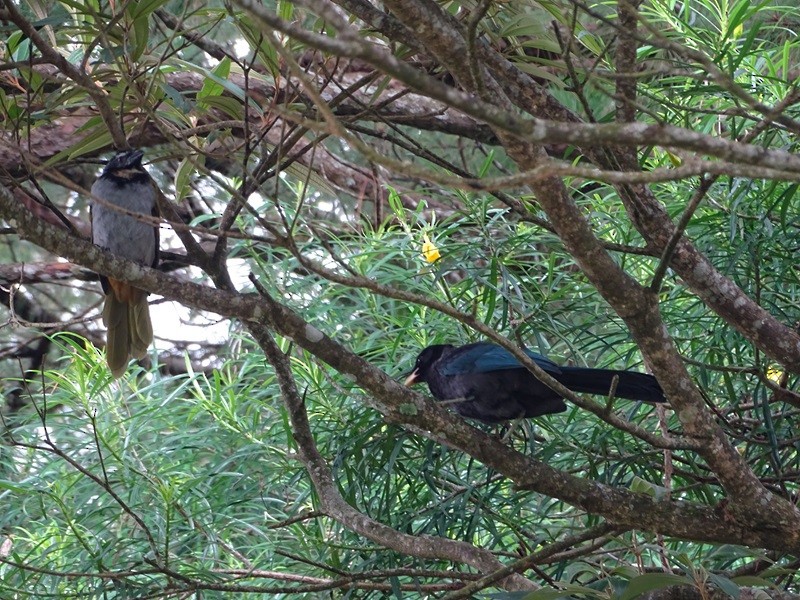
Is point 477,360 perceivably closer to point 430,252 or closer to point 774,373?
point 430,252

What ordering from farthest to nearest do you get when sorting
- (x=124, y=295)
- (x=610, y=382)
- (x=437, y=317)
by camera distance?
1. (x=124, y=295)
2. (x=437, y=317)
3. (x=610, y=382)

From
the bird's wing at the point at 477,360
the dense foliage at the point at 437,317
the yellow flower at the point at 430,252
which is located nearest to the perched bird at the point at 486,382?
the bird's wing at the point at 477,360

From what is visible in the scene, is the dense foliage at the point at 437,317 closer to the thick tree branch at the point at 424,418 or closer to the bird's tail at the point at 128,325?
the thick tree branch at the point at 424,418

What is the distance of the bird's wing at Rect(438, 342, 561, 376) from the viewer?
2.75 m

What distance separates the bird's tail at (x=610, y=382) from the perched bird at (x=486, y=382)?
0.01 m

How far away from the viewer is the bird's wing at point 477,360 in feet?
9.01

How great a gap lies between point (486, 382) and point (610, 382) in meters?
0.46

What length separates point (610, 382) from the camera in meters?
2.40

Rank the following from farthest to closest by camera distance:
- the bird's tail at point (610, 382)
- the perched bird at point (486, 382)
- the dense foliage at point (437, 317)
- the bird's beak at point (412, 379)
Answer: the bird's beak at point (412, 379), the perched bird at point (486, 382), the bird's tail at point (610, 382), the dense foliage at point (437, 317)

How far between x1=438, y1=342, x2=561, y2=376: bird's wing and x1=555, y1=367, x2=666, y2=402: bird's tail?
11.0 inches

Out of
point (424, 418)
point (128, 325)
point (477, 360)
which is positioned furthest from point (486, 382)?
point (128, 325)

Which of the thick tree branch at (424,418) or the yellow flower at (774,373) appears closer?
the thick tree branch at (424,418)

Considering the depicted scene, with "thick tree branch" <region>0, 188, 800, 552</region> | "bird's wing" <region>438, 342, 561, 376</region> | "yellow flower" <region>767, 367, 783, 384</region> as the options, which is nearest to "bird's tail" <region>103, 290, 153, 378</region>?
"bird's wing" <region>438, 342, 561, 376</region>

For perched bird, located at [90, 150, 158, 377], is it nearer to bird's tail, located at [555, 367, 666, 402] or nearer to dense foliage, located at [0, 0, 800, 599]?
dense foliage, located at [0, 0, 800, 599]
